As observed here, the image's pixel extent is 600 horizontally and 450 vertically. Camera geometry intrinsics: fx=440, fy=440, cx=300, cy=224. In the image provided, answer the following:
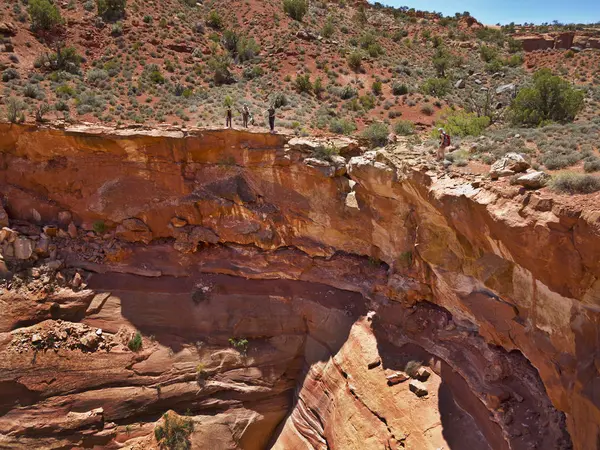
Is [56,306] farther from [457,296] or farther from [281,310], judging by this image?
[457,296]

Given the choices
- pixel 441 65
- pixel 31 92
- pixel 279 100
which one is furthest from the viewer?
pixel 441 65

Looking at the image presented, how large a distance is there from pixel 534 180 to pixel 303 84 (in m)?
18.3

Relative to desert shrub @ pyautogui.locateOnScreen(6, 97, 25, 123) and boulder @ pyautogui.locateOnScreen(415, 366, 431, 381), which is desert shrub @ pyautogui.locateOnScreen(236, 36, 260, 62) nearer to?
desert shrub @ pyautogui.locateOnScreen(6, 97, 25, 123)

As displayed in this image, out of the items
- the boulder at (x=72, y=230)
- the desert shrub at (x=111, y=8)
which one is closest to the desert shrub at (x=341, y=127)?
the boulder at (x=72, y=230)

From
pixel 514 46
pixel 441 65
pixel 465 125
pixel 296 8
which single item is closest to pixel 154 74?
pixel 296 8

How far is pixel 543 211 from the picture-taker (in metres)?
8.38

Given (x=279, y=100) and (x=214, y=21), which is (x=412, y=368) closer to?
(x=279, y=100)

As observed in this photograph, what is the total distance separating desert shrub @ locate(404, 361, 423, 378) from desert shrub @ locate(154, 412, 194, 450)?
7139mm

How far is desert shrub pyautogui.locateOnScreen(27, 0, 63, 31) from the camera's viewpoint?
25047 millimetres

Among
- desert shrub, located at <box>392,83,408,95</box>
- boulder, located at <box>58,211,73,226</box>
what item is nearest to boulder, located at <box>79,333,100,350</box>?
boulder, located at <box>58,211,73,226</box>

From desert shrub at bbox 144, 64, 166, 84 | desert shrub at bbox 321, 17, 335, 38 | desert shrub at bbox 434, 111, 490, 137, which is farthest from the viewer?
→ desert shrub at bbox 321, 17, 335, 38

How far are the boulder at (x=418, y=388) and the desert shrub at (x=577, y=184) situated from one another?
6.73 meters

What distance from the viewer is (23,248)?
16422 millimetres

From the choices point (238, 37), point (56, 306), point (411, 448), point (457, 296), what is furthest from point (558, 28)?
point (56, 306)
